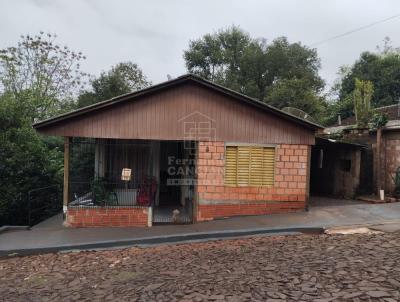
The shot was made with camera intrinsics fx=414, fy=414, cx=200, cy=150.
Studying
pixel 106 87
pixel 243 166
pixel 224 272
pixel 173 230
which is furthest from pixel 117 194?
pixel 106 87

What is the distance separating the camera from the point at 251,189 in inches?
439

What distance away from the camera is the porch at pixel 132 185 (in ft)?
34.6

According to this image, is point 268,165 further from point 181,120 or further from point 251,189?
point 181,120

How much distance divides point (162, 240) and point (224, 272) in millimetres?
2969

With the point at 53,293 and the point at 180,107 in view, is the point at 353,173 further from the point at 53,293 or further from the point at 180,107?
the point at 53,293

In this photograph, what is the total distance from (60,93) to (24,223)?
1473 centimetres

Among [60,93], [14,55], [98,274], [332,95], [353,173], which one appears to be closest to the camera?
[98,274]

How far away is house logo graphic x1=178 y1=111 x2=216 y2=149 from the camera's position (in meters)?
10.8

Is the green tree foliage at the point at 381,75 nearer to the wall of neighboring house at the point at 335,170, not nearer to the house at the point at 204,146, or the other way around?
the wall of neighboring house at the point at 335,170

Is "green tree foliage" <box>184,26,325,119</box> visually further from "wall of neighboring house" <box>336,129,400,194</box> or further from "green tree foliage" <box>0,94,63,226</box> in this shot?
"green tree foliage" <box>0,94,63,226</box>

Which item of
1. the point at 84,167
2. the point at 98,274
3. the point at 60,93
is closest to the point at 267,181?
the point at 98,274

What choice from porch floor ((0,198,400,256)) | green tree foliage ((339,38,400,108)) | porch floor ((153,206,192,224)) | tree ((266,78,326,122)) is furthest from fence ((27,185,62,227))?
green tree foliage ((339,38,400,108))

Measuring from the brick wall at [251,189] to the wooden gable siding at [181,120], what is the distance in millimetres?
380

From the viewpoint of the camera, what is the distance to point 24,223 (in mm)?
13250
